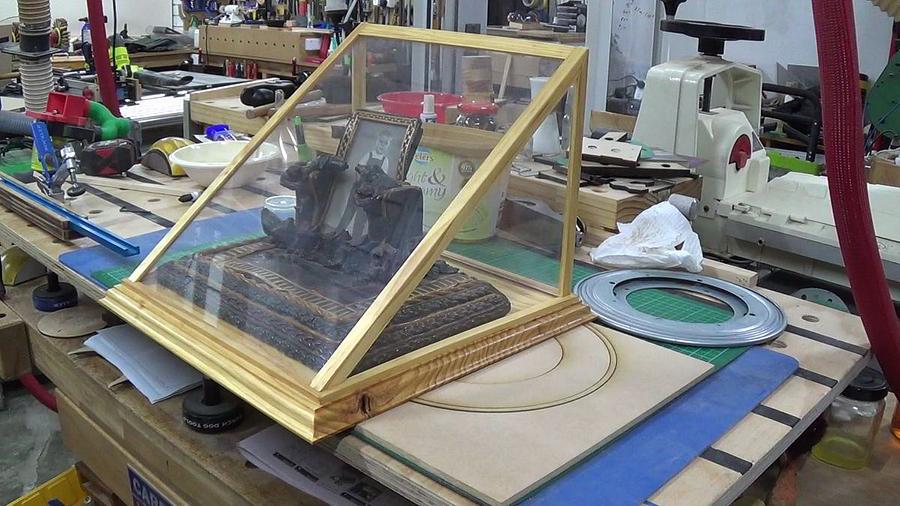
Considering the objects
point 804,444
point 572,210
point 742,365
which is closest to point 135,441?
point 572,210

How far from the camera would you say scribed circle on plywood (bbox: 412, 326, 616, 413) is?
32.3 inches

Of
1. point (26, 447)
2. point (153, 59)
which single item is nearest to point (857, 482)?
point (26, 447)

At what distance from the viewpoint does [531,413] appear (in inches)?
31.5

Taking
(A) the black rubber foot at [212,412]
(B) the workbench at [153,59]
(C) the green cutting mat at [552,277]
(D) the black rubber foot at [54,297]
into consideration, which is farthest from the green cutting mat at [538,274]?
(B) the workbench at [153,59]

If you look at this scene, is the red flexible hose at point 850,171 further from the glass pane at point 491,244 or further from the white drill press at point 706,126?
the white drill press at point 706,126

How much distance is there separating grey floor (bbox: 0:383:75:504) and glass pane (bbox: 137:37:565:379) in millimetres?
1199

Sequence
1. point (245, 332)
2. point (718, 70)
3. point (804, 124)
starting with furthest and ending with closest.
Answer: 1. point (804, 124)
2. point (718, 70)
3. point (245, 332)

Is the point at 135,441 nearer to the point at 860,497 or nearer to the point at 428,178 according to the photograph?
the point at 428,178

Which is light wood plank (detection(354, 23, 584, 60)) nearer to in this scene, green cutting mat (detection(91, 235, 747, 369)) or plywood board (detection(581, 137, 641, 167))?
green cutting mat (detection(91, 235, 747, 369))

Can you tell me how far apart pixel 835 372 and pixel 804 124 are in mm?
2486

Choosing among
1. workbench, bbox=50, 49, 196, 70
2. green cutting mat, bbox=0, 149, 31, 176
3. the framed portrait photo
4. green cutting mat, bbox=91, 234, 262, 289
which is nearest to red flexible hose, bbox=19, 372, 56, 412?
green cutting mat, bbox=0, 149, 31, 176

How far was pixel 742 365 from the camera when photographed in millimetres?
944

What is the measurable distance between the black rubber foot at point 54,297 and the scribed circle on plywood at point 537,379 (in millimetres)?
931

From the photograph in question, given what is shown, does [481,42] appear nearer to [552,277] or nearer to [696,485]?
[552,277]
